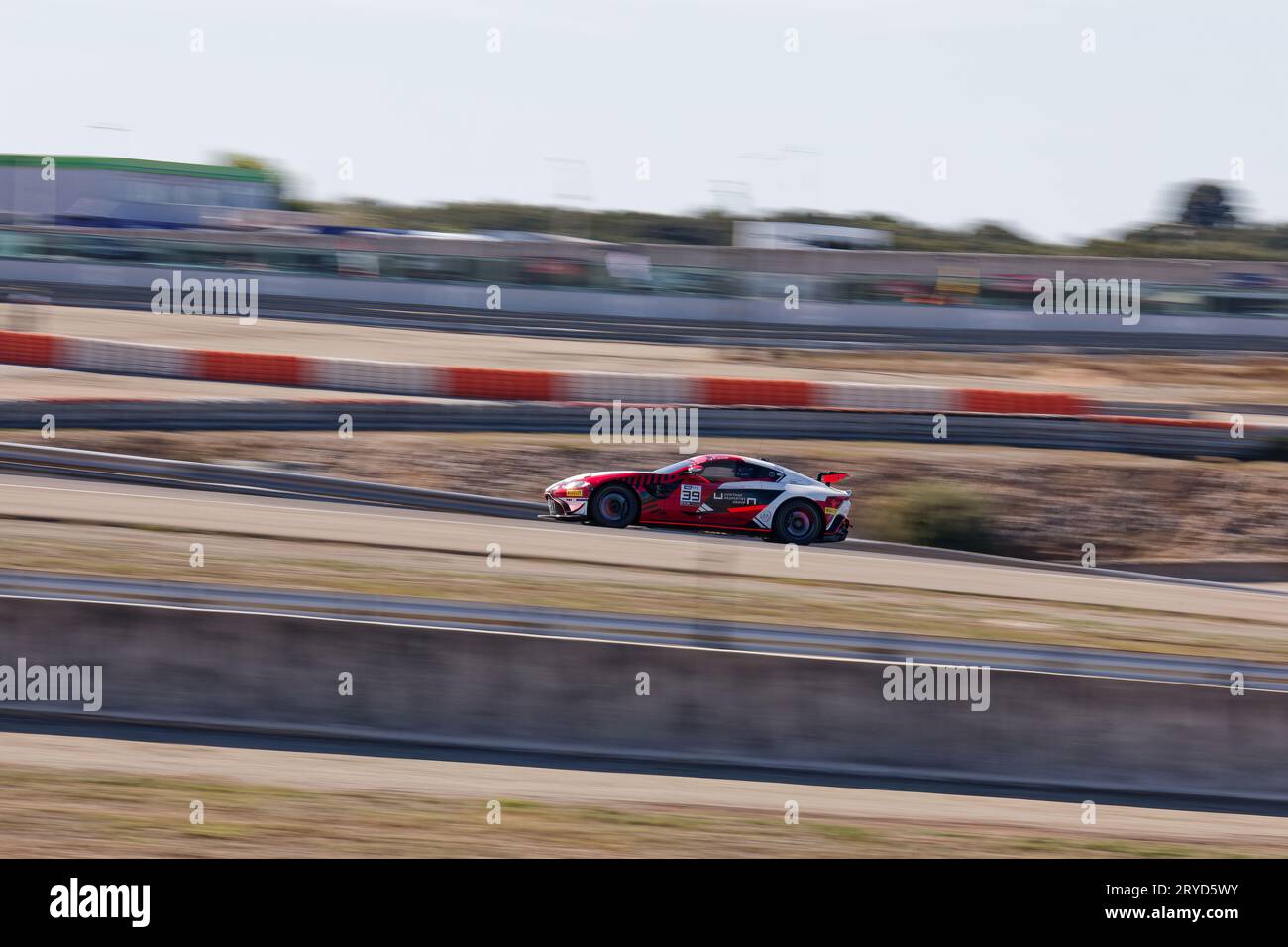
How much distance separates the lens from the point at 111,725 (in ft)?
32.4

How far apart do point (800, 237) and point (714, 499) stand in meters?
42.6

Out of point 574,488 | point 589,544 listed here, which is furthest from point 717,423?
point 589,544

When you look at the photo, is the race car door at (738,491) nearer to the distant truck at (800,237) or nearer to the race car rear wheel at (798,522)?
the race car rear wheel at (798,522)

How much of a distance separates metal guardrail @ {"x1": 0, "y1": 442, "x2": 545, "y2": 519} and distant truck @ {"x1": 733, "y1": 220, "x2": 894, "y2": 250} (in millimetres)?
39287

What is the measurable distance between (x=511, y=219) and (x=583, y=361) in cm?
6577

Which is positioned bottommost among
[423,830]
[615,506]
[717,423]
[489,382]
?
[423,830]

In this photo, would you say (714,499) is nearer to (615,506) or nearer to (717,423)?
(615,506)

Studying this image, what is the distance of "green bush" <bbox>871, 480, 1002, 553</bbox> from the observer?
20.8 metres

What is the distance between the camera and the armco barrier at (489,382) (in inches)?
1015

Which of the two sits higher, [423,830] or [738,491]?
[738,491]

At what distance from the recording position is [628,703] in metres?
10.2

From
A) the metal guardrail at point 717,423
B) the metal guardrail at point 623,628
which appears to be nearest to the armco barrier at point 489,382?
the metal guardrail at point 717,423

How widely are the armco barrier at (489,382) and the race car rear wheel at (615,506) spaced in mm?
9409
